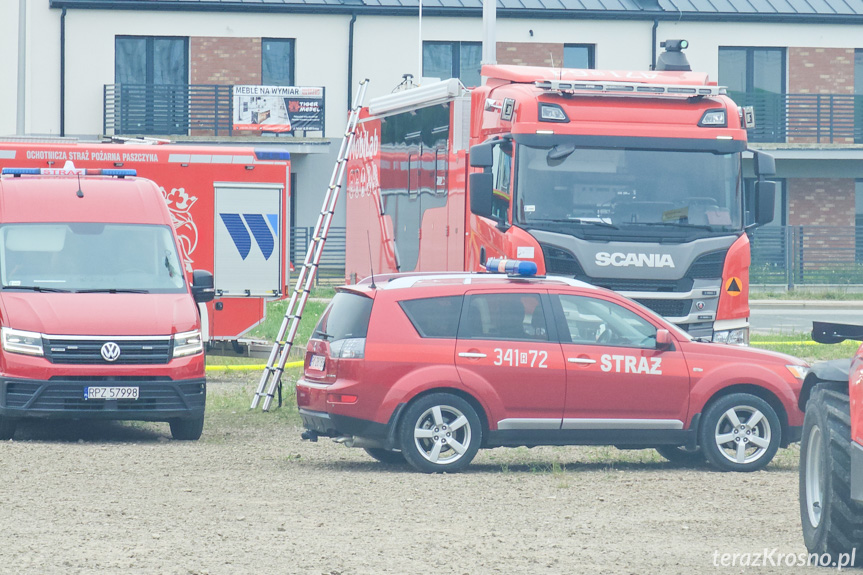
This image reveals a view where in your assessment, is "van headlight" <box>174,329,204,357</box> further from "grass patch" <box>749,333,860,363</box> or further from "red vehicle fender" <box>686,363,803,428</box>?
"grass patch" <box>749,333,860,363</box>

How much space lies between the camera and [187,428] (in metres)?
12.6

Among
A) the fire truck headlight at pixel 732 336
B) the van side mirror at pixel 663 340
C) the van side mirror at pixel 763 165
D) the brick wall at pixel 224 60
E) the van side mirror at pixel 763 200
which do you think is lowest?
the fire truck headlight at pixel 732 336

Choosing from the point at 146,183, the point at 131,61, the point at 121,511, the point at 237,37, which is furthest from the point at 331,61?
the point at 121,511

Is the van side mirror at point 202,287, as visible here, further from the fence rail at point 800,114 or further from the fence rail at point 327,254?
the fence rail at point 800,114

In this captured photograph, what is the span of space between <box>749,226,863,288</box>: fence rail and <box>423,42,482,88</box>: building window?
879 centimetres

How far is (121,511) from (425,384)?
2626mm

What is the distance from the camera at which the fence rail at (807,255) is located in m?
36.5

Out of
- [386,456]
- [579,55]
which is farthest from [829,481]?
[579,55]

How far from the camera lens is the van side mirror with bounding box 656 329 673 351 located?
10.8 meters

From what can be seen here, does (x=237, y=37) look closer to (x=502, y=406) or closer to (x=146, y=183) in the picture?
(x=146, y=183)

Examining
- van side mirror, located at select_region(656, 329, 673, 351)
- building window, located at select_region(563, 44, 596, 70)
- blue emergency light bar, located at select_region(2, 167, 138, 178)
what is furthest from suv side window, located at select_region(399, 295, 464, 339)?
building window, located at select_region(563, 44, 596, 70)

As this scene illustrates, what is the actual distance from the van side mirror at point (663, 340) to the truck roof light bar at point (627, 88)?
3.19 m

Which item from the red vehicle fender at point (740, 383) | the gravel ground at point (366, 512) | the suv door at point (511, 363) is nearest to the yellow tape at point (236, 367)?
the gravel ground at point (366, 512)

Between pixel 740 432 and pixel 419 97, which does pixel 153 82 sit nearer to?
pixel 419 97
